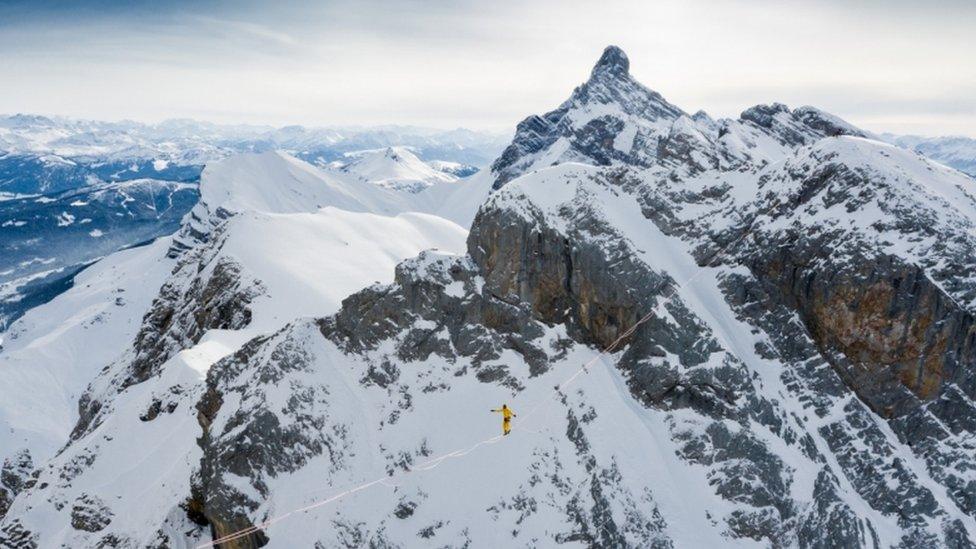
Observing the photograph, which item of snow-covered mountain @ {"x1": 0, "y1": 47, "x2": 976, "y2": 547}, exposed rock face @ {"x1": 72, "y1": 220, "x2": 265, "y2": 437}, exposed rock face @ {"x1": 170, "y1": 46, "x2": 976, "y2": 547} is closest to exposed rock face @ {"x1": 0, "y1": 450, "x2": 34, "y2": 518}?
exposed rock face @ {"x1": 72, "y1": 220, "x2": 265, "y2": 437}

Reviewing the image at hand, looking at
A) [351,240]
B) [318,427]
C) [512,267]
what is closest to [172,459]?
[318,427]

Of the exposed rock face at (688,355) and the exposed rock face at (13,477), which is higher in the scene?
the exposed rock face at (688,355)

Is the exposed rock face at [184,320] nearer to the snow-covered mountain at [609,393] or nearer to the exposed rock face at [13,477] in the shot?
the exposed rock face at [13,477]

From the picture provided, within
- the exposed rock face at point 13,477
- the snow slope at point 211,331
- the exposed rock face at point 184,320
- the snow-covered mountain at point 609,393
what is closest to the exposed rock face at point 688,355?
the snow-covered mountain at point 609,393

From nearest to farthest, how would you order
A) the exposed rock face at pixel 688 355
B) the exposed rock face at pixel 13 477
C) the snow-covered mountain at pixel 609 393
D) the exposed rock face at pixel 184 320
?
A: the exposed rock face at pixel 688 355 → the snow-covered mountain at pixel 609 393 → the exposed rock face at pixel 13 477 → the exposed rock face at pixel 184 320

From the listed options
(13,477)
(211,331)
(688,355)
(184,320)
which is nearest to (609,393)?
(688,355)

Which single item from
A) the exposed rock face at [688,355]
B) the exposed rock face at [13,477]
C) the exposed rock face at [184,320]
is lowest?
the exposed rock face at [13,477]

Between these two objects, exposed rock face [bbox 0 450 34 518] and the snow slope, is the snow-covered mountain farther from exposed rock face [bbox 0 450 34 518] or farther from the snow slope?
exposed rock face [bbox 0 450 34 518]

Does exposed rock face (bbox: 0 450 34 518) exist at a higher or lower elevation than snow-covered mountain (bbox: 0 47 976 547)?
lower

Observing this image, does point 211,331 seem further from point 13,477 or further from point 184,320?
point 13,477
